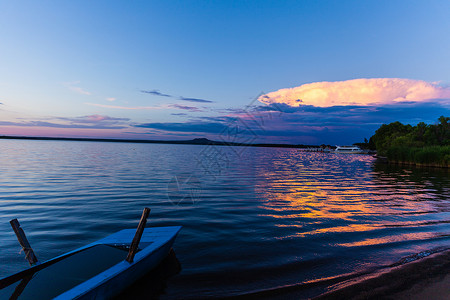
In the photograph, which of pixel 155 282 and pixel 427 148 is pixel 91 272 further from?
pixel 427 148

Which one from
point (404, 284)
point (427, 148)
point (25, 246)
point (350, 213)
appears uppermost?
point (427, 148)

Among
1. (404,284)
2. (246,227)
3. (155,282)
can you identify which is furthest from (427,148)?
(155,282)

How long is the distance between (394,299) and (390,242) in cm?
555

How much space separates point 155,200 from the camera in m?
20.4

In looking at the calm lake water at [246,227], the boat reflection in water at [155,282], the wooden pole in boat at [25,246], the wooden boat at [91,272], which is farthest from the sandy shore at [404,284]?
the wooden pole in boat at [25,246]

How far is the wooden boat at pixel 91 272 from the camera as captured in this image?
6500mm

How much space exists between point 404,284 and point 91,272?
31.5ft

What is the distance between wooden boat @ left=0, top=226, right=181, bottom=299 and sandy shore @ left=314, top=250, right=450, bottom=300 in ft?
17.7

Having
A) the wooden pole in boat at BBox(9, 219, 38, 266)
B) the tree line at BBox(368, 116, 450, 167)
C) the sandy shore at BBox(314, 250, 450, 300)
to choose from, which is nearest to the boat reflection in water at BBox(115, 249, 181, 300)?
the wooden pole in boat at BBox(9, 219, 38, 266)

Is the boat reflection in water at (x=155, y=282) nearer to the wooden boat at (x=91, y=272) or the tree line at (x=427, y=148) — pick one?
the wooden boat at (x=91, y=272)

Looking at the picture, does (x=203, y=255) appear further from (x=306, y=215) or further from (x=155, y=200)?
(x=155, y=200)

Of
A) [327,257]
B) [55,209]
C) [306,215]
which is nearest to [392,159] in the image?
[306,215]

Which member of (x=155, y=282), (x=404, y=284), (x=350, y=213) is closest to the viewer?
(x=404, y=284)

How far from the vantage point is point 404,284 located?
7680mm
